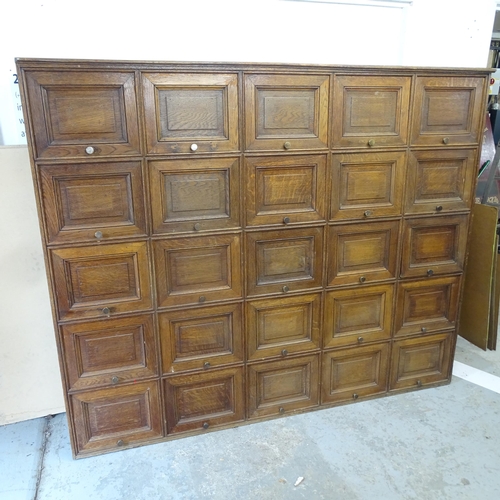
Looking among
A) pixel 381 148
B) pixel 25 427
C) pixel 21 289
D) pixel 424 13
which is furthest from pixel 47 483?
pixel 424 13

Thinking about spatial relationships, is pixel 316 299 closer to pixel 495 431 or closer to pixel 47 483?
pixel 495 431

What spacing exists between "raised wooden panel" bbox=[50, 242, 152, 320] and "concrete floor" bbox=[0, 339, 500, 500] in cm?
75

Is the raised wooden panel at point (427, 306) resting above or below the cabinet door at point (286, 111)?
below

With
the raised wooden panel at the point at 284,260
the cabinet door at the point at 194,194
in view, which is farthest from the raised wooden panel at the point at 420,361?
the cabinet door at the point at 194,194

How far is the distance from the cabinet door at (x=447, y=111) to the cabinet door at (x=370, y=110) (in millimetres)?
76

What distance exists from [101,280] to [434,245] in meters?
1.75

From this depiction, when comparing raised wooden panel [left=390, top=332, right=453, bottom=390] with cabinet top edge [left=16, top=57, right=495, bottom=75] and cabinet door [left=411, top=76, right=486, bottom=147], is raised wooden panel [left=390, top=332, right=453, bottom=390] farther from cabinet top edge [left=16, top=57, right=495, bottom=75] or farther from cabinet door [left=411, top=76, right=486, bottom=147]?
cabinet top edge [left=16, top=57, right=495, bottom=75]

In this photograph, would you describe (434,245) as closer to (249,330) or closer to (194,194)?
(249,330)

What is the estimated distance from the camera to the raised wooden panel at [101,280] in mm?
1881

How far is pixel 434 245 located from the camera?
7.93 feet

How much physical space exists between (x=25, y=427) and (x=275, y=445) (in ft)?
4.40

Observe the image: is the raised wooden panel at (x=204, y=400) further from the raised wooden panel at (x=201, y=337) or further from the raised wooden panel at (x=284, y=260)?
the raised wooden panel at (x=284, y=260)

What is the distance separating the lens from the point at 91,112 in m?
1.76

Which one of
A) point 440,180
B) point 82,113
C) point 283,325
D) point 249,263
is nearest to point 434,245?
point 440,180
